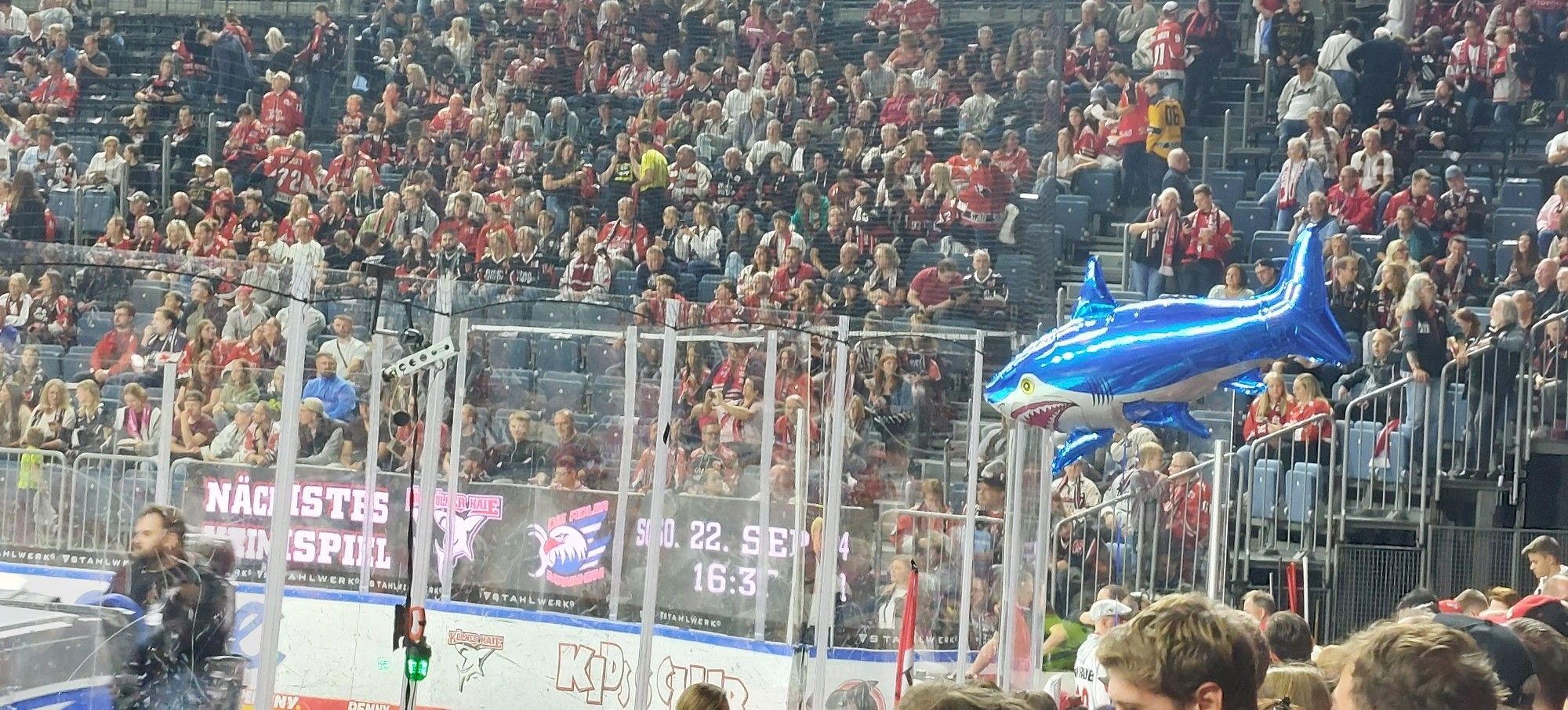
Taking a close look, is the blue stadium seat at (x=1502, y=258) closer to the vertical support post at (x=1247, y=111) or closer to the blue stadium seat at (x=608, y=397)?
the vertical support post at (x=1247, y=111)

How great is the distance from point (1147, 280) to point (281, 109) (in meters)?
6.74

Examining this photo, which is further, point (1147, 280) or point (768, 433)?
point (1147, 280)

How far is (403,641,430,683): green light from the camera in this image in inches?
204

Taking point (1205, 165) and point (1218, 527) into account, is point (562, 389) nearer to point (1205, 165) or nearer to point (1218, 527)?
point (1218, 527)

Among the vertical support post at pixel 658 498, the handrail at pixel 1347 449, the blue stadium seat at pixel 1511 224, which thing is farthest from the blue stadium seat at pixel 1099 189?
the vertical support post at pixel 658 498

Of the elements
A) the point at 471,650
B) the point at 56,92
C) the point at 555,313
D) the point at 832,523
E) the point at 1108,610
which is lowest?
the point at 471,650

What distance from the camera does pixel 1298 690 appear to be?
9.60 feet

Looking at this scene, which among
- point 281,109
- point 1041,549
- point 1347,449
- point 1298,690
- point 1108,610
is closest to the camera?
point 1298,690

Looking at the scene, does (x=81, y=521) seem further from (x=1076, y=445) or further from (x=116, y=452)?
(x=1076, y=445)

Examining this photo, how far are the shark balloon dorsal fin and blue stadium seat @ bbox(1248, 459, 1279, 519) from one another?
4267 mm

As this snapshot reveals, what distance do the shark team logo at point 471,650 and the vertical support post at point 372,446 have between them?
321 millimetres

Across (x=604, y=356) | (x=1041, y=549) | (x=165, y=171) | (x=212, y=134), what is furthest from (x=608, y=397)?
(x=212, y=134)

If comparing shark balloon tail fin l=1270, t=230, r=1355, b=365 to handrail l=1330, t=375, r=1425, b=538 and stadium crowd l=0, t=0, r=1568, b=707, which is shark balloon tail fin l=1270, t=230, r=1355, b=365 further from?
handrail l=1330, t=375, r=1425, b=538

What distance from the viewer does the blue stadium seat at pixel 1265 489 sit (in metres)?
9.27
